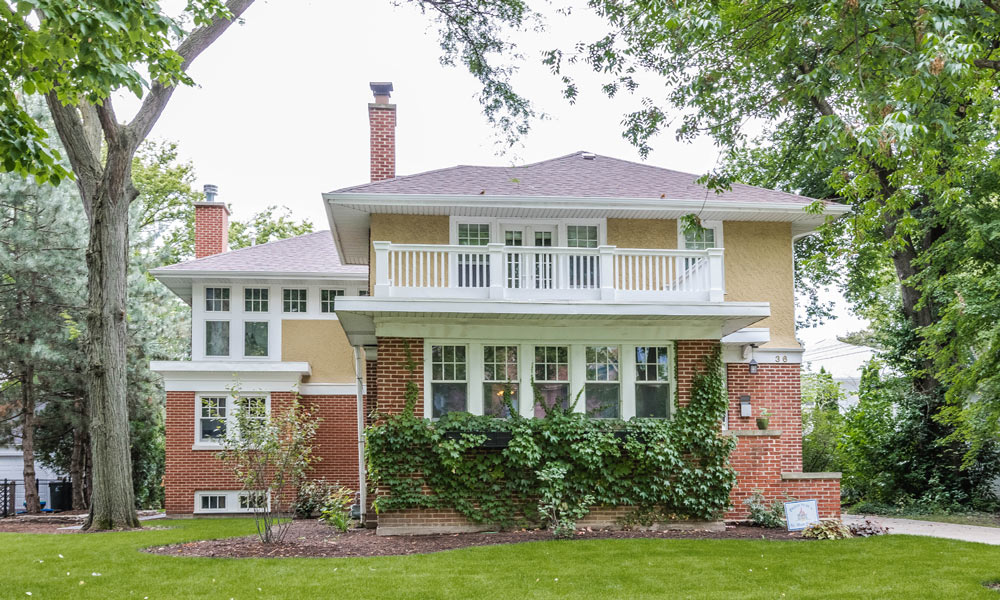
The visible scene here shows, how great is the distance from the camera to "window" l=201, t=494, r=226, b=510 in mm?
19438

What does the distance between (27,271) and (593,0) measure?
49.4 feet

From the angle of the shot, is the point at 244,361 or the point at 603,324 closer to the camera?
the point at 603,324

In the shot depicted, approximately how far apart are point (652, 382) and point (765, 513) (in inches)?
102

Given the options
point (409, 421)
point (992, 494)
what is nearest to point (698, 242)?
point (409, 421)

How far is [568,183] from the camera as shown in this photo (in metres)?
15.7

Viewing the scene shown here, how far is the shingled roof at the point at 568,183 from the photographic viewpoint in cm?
1475

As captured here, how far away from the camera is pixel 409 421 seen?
12859mm

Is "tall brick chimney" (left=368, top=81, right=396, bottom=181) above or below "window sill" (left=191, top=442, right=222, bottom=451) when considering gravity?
above

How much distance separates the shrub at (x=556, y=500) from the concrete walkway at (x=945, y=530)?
15.8 ft

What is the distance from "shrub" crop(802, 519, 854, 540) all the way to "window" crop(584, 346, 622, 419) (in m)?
3.19

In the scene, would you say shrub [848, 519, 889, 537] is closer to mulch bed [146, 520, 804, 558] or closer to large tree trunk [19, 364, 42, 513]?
mulch bed [146, 520, 804, 558]

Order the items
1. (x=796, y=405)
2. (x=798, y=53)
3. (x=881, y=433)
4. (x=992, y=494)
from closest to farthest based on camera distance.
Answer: (x=798, y=53) < (x=796, y=405) < (x=992, y=494) < (x=881, y=433)

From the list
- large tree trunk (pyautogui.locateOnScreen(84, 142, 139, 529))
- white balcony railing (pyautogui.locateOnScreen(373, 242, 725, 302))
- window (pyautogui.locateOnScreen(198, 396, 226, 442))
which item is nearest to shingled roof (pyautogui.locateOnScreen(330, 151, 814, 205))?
white balcony railing (pyautogui.locateOnScreen(373, 242, 725, 302))

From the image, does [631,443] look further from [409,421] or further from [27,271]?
[27,271]
